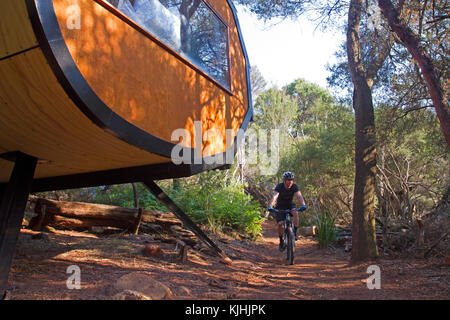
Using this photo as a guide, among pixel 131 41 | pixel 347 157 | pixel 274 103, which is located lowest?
pixel 131 41

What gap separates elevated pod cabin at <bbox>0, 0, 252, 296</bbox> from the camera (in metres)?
2.41

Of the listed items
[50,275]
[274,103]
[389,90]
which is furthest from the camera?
[274,103]

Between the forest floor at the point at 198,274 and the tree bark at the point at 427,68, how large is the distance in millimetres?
1948

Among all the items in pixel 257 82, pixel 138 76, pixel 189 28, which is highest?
pixel 257 82

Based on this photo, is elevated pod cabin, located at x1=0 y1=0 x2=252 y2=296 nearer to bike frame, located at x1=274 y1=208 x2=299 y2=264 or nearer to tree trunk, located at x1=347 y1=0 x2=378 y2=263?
bike frame, located at x1=274 y1=208 x2=299 y2=264

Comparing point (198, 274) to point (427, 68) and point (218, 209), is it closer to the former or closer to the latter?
point (427, 68)

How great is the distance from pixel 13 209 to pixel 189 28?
2948 millimetres

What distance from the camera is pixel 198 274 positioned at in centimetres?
444

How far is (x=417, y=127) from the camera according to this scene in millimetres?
8234

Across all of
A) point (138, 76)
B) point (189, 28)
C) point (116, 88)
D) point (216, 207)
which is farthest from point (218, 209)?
point (116, 88)

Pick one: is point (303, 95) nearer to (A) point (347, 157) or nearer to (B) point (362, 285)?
(A) point (347, 157)

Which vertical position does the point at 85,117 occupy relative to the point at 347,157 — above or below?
below
